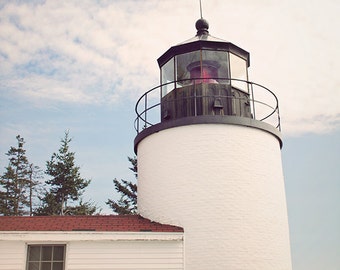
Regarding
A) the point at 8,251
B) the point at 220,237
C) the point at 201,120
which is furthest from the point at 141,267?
the point at 201,120

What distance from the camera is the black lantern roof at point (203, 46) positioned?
12.8m

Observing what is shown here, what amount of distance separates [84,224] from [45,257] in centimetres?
118

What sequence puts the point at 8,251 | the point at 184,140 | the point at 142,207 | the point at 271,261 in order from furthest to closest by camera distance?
1. the point at 142,207
2. the point at 184,140
3. the point at 271,261
4. the point at 8,251

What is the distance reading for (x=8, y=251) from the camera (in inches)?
396

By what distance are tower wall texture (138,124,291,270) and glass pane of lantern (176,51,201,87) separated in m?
1.86

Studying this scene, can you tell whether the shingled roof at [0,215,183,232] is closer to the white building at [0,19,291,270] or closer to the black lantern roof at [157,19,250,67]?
the white building at [0,19,291,270]

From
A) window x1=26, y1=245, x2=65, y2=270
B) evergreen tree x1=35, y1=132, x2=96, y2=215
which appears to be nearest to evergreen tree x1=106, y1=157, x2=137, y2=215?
evergreen tree x1=35, y1=132, x2=96, y2=215

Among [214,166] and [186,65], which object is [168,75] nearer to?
[186,65]

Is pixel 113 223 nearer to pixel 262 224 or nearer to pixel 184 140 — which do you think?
pixel 184 140

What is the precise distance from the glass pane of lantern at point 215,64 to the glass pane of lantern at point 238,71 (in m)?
0.21

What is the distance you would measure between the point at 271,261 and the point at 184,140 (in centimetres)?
381

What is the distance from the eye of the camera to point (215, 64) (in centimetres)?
1284

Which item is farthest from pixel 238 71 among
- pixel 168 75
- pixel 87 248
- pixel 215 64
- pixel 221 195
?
pixel 87 248

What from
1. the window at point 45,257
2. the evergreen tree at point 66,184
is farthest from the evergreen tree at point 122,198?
the window at point 45,257
